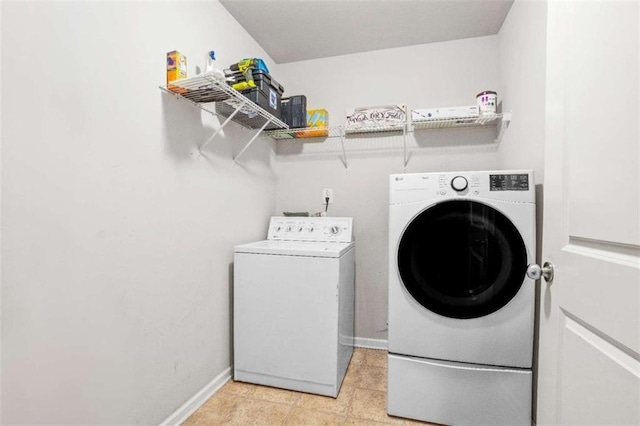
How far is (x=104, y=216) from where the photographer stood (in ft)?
3.51

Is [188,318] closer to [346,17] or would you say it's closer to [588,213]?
[588,213]

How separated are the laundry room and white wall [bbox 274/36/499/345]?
0.02 metres

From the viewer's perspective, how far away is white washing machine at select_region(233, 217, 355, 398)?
163cm

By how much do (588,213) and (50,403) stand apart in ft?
5.37

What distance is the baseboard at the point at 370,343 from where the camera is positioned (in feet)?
7.44

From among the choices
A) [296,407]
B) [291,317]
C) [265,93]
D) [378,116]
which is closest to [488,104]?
[378,116]

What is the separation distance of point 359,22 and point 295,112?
0.72 meters

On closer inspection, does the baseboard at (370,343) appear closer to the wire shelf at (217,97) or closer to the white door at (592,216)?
the white door at (592,216)

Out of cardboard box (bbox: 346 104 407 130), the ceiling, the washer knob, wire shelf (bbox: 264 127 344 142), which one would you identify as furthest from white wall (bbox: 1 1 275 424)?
the washer knob

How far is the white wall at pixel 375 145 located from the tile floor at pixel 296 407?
617 millimetres

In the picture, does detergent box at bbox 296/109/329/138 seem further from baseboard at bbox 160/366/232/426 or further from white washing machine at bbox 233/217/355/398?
baseboard at bbox 160/366/232/426

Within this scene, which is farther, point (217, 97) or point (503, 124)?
point (503, 124)

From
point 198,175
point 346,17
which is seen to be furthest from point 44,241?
point 346,17

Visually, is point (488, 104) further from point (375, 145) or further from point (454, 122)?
point (375, 145)
